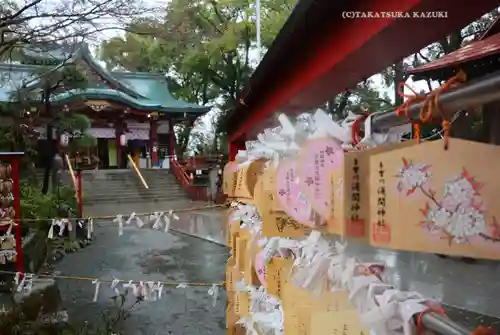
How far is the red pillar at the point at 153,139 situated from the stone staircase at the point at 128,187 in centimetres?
138

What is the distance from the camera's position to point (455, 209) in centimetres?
80

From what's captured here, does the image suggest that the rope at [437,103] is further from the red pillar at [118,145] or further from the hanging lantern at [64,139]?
the red pillar at [118,145]

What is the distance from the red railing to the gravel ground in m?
5.34

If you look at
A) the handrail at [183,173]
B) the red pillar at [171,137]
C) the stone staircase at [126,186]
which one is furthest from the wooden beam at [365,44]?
the red pillar at [171,137]

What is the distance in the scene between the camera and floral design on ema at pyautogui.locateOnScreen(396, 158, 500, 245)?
0.76m

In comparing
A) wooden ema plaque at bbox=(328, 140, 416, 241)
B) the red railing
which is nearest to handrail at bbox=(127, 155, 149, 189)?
the red railing

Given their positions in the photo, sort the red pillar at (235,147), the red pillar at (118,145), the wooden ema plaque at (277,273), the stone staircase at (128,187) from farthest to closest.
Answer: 1. the red pillar at (118,145)
2. the stone staircase at (128,187)
3. the red pillar at (235,147)
4. the wooden ema plaque at (277,273)

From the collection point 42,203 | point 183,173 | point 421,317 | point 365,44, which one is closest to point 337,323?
point 421,317

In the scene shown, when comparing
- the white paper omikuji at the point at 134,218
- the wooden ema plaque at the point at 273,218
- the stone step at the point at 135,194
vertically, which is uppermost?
the wooden ema plaque at the point at 273,218

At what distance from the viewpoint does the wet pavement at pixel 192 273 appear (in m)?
1.34

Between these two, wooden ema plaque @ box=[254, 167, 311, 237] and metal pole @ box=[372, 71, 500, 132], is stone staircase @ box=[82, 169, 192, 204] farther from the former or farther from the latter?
metal pole @ box=[372, 71, 500, 132]

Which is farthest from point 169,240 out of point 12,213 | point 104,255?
point 12,213

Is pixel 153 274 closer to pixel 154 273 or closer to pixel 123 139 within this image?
pixel 154 273

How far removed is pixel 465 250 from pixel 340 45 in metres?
0.79
